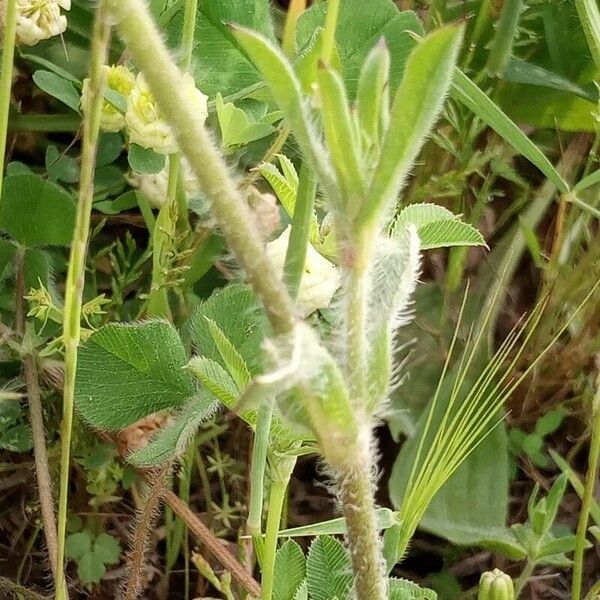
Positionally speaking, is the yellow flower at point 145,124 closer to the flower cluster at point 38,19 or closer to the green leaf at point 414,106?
the flower cluster at point 38,19

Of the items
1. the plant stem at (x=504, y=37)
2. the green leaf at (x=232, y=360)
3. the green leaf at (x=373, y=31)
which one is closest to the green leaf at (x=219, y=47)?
the green leaf at (x=373, y=31)

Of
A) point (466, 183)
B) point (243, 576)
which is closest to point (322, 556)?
point (243, 576)

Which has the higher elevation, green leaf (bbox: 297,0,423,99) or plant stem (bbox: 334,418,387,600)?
green leaf (bbox: 297,0,423,99)

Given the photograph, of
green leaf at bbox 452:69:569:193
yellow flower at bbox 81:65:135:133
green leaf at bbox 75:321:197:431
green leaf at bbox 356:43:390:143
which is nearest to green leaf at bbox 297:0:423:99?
green leaf at bbox 452:69:569:193

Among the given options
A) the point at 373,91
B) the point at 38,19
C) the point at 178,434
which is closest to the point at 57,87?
the point at 38,19

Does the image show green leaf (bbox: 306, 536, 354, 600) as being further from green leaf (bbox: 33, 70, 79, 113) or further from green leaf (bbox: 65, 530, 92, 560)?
green leaf (bbox: 33, 70, 79, 113)

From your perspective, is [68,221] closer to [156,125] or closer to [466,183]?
[156,125]

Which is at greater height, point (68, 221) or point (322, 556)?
point (68, 221)
